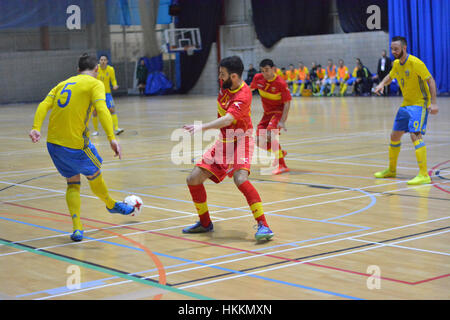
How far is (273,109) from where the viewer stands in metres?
11.2

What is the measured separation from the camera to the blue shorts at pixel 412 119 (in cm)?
961

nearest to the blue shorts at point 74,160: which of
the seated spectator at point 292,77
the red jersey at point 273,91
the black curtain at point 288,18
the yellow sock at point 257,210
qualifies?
the yellow sock at point 257,210

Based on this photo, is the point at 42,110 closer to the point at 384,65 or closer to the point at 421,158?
the point at 421,158

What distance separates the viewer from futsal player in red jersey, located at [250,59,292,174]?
10.9 m

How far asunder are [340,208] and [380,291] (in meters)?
3.12

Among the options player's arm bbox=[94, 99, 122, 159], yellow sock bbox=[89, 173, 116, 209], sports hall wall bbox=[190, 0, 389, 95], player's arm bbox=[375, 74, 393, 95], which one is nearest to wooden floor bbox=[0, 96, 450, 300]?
yellow sock bbox=[89, 173, 116, 209]

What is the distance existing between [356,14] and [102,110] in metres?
28.5

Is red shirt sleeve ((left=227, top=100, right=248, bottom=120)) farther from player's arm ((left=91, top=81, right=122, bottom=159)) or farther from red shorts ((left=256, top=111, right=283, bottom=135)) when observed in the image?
red shorts ((left=256, top=111, right=283, bottom=135))

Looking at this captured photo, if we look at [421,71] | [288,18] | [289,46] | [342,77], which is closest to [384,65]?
[342,77]

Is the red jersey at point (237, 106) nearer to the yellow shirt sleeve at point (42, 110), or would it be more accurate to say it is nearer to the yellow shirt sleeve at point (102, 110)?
the yellow shirt sleeve at point (102, 110)

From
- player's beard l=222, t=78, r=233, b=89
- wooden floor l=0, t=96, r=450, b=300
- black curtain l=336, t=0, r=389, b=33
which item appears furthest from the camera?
black curtain l=336, t=0, r=389, b=33

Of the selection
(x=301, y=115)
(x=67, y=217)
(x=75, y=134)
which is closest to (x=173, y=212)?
(x=67, y=217)

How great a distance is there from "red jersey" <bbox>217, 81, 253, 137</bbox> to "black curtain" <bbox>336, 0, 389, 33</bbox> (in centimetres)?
2700
